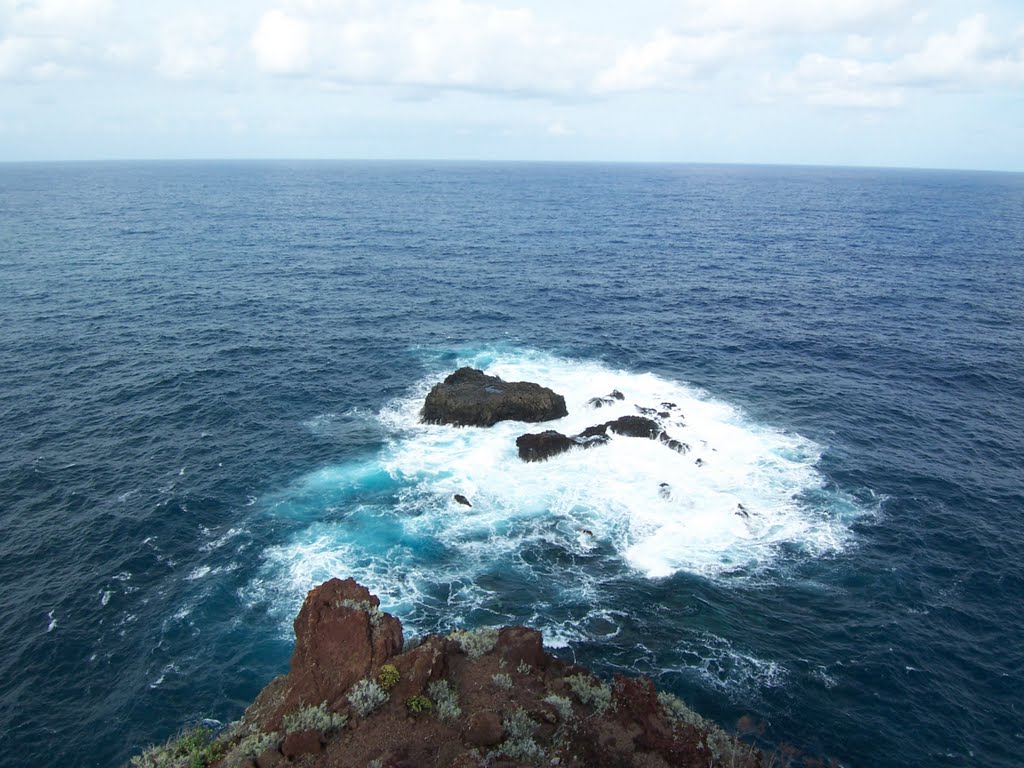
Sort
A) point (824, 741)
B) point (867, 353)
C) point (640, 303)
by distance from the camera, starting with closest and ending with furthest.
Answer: point (824, 741) → point (867, 353) → point (640, 303)

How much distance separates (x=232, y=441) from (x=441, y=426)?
71.4ft

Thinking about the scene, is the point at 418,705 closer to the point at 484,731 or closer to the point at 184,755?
the point at 484,731

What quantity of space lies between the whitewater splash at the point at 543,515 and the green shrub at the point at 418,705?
541 inches

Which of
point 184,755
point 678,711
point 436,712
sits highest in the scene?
point 436,712

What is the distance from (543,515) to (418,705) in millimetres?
26788

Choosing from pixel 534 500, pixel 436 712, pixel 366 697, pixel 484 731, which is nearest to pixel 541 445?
pixel 534 500

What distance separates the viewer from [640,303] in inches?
4451

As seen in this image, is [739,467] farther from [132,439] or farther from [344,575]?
[132,439]

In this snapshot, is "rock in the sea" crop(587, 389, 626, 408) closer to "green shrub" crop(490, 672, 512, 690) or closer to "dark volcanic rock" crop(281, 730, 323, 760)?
"green shrub" crop(490, 672, 512, 690)

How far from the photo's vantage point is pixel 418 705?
31.2m

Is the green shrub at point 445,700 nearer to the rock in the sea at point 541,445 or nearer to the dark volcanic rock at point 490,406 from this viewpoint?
the rock in the sea at point 541,445

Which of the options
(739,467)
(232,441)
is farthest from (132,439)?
(739,467)

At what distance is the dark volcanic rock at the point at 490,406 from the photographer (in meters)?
71.6

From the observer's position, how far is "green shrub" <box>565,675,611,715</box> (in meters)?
33.0
